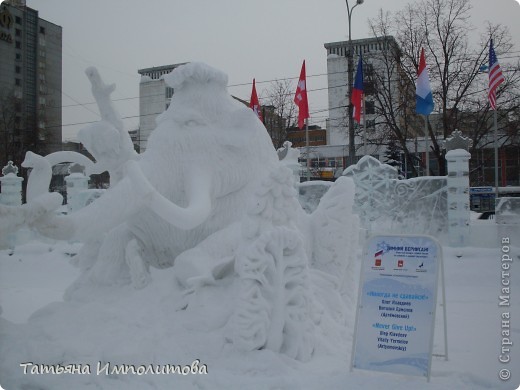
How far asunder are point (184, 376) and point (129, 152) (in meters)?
1.63

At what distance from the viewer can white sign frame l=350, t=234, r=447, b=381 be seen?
→ 7.89ft

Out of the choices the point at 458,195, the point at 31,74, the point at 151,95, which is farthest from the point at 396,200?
the point at 31,74

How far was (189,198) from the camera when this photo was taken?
308cm

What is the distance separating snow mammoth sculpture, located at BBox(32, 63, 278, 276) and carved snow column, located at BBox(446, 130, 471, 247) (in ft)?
17.4

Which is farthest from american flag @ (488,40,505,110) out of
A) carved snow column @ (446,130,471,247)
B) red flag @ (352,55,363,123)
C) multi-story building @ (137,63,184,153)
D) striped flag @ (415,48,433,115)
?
multi-story building @ (137,63,184,153)

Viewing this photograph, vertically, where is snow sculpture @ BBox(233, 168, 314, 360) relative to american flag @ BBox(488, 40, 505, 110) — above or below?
below

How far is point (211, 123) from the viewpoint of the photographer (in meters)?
3.38

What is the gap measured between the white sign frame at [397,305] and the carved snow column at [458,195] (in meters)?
5.77

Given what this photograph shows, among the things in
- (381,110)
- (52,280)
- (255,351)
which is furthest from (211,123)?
(381,110)

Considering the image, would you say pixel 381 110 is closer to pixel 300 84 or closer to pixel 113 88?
pixel 300 84

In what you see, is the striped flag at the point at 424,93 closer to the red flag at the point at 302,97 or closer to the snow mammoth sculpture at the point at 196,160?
the red flag at the point at 302,97

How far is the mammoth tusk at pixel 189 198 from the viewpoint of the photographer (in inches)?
105

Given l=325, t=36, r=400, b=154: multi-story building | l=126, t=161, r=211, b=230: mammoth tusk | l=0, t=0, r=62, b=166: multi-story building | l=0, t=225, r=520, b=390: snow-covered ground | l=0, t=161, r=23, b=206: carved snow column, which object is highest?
l=325, t=36, r=400, b=154: multi-story building

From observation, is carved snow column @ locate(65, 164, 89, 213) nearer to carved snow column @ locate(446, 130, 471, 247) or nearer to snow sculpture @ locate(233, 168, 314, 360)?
carved snow column @ locate(446, 130, 471, 247)
